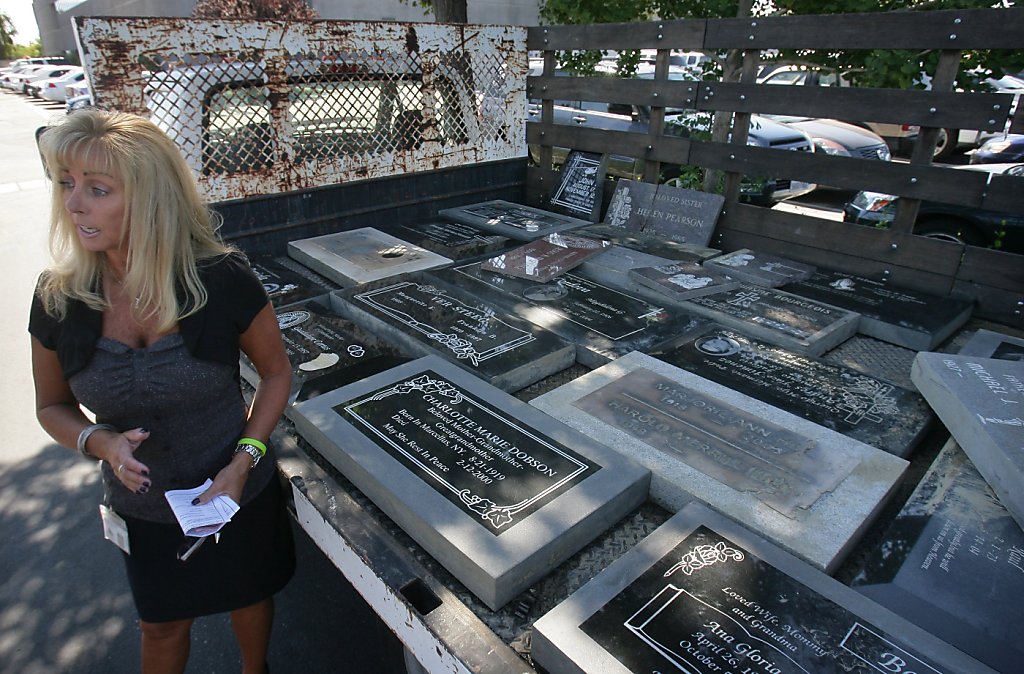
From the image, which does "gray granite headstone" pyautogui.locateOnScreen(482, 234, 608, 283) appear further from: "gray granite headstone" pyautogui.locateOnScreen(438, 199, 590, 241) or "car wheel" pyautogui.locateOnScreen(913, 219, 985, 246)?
"car wheel" pyautogui.locateOnScreen(913, 219, 985, 246)

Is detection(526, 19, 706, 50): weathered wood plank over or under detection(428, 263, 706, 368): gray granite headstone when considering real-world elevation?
over

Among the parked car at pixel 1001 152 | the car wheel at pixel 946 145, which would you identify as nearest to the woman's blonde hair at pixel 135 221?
the parked car at pixel 1001 152

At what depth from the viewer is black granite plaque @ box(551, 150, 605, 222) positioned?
5.59 m

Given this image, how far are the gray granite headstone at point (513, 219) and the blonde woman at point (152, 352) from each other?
10.7ft

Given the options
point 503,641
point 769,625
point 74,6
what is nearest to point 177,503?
point 503,641

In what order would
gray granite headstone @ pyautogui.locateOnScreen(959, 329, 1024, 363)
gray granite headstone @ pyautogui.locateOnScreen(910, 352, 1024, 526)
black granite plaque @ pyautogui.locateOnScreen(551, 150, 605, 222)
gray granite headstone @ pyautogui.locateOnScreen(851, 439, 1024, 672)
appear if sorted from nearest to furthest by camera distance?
gray granite headstone @ pyautogui.locateOnScreen(851, 439, 1024, 672) < gray granite headstone @ pyautogui.locateOnScreen(910, 352, 1024, 526) < gray granite headstone @ pyautogui.locateOnScreen(959, 329, 1024, 363) < black granite plaque @ pyautogui.locateOnScreen(551, 150, 605, 222)

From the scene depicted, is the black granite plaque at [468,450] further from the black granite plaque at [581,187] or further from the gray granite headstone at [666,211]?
the black granite plaque at [581,187]

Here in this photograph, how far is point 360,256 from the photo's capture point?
14.8 ft

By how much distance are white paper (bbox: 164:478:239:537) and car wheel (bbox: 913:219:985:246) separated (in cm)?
559

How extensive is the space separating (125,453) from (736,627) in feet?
5.73

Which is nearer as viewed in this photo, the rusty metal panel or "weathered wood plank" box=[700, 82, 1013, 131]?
"weathered wood plank" box=[700, 82, 1013, 131]

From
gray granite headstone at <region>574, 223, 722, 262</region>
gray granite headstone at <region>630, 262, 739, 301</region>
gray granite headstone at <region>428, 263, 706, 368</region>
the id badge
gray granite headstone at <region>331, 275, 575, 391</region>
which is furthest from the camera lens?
gray granite headstone at <region>574, 223, 722, 262</region>

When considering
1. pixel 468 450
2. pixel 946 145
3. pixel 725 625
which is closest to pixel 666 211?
pixel 468 450

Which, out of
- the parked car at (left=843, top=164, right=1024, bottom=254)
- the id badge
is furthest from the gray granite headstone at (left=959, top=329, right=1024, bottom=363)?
the id badge
